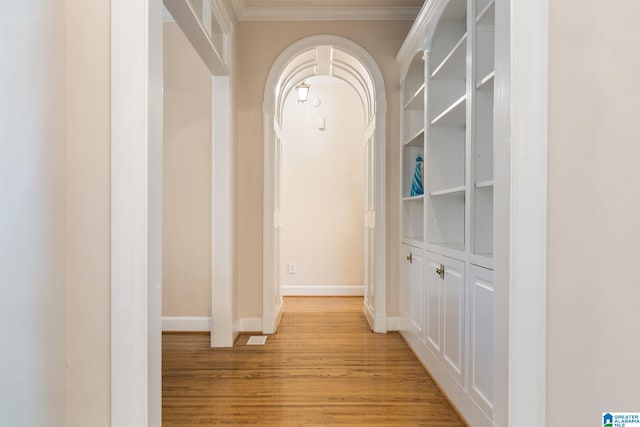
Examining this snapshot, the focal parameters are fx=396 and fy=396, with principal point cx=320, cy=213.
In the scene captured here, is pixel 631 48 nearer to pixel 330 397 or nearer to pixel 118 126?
pixel 118 126

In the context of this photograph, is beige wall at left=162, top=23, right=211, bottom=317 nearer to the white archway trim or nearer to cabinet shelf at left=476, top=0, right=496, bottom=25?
the white archway trim

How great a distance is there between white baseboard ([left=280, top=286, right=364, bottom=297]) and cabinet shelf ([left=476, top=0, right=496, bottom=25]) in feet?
12.9

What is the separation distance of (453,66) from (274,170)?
71.0 inches

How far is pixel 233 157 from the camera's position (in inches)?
132

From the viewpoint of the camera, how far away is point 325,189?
5.42 m

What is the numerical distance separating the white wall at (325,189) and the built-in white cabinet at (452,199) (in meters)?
1.83

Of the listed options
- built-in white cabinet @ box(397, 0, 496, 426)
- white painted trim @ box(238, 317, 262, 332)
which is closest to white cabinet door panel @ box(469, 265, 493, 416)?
built-in white cabinet @ box(397, 0, 496, 426)

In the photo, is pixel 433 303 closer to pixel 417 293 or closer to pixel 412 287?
pixel 417 293

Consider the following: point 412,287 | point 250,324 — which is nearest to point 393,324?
point 412,287

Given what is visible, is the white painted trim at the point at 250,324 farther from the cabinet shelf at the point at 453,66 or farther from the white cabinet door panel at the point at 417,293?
the cabinet shelf at the point at 453,66

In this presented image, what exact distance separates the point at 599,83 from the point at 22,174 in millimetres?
1510

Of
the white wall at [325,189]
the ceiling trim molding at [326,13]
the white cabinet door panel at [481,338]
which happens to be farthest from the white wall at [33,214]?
the white wall at [325,189]

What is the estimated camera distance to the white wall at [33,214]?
100 cm

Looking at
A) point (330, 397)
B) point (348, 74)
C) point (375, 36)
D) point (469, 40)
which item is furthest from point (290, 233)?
point (469, 40)
